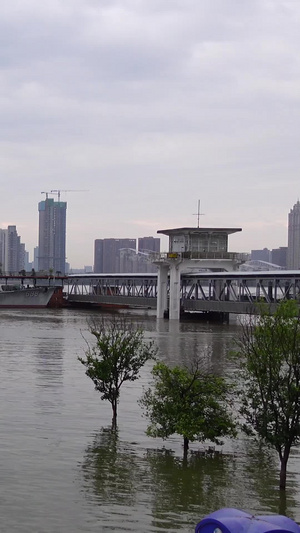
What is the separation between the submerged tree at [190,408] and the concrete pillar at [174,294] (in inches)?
2539

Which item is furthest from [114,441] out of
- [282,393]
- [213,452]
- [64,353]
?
[64,353]

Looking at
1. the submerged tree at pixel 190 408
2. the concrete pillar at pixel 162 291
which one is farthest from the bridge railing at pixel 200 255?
the submerged tree at pixel 190 408

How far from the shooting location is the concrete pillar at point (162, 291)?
88812mm

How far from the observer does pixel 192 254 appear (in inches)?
3364

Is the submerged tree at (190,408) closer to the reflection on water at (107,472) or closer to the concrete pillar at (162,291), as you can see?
the reflection on water at (107,472)

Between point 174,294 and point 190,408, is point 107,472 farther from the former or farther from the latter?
point 174,294

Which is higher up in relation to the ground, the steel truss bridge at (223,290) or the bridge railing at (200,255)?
the bridge railing at (200,255)

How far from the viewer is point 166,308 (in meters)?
89.6

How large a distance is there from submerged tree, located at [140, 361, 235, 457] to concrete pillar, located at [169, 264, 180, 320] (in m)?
64.5

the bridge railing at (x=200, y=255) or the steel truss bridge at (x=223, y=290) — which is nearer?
the steel truss bridge at (x=223, y=290)

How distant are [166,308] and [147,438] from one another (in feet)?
221

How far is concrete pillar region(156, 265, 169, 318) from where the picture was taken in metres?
88.8

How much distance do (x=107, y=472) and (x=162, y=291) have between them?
7076cm

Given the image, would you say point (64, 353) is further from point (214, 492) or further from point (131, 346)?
point (214, 492)
